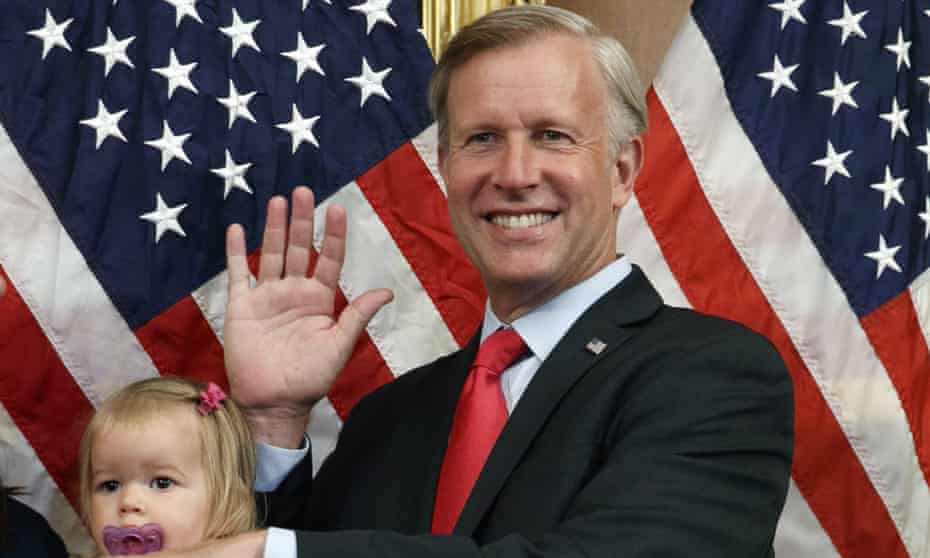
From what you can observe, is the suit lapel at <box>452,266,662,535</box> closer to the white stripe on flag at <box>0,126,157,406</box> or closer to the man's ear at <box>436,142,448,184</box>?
the man's ear at <box>436,142,448,184</box>

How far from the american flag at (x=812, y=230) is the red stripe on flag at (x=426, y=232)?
32cm

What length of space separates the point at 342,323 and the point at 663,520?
31.6 inches

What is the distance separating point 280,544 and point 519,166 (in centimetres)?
74

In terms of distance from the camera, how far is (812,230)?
3.02m

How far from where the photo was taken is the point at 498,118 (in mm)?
2375

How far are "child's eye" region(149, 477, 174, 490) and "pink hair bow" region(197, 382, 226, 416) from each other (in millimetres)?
121

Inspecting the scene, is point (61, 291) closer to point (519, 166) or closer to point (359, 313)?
point (359, 313)

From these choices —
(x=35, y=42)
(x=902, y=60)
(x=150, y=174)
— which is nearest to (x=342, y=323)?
(x=150, y=174)

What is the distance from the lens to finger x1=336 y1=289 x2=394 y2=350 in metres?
2.56

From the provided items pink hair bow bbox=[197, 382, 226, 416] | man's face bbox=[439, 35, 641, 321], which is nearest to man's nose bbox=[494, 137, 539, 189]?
man's face bbox=[439, 35, 641, 321]

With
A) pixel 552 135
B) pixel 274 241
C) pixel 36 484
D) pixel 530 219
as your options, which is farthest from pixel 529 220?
pixel 36 484

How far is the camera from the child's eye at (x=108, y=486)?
2.28 metres

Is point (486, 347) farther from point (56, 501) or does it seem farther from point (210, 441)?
point (56, 501)

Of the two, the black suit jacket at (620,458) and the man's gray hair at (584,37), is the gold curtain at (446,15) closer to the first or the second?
the man's gray hair at (584,37)
